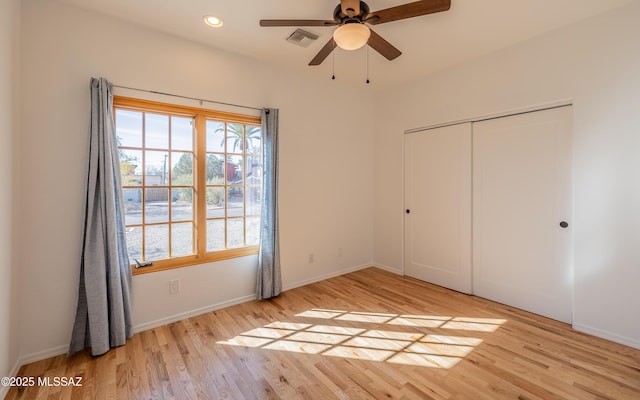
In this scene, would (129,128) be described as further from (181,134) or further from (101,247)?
(101,247)

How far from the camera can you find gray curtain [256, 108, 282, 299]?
3.15 metres

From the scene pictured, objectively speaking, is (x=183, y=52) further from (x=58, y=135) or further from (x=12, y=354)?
(x=12, y=354)

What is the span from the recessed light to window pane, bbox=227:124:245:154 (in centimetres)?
95

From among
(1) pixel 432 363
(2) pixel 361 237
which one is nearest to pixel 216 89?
(2) pixel 361 237

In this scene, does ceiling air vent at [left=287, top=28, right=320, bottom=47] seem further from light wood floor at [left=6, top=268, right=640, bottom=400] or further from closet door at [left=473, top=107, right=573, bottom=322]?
light wood floor at [left=6, top=268, right=640, bottom=400]

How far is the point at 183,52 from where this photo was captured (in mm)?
2711

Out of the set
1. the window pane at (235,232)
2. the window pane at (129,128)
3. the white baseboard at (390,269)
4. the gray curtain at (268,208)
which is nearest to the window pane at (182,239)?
the window pane at (235,232)

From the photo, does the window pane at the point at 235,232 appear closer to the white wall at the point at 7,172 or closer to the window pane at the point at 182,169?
the window pane at the point at 182,169

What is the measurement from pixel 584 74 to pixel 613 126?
0.54 m

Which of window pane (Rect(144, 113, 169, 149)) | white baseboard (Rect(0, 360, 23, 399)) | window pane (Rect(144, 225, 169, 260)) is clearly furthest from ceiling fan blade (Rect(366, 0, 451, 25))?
white baseboard (Rect(0, 360, 23, 399))

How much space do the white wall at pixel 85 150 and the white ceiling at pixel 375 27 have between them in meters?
0.19

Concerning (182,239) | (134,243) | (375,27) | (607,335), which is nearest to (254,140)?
(182,239)

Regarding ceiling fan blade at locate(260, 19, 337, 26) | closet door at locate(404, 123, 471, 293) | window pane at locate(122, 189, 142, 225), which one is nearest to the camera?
ceiling fan blade at locate(260, 19, 337, 26)

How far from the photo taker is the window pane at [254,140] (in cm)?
323
